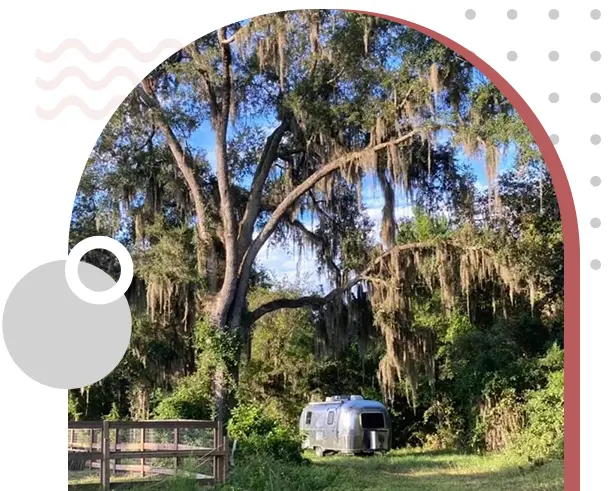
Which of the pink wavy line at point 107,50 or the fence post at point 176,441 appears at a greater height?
the pink wavy line at point 107,50

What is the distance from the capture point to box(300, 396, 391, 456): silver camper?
6566 millimetres

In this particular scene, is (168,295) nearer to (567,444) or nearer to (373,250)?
(373,250)

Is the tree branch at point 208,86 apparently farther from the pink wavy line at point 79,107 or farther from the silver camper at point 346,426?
the pink wavy line at point 79,107

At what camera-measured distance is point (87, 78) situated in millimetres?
3479

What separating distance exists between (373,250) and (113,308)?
3873 mm

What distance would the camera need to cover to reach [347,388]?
7.10 m

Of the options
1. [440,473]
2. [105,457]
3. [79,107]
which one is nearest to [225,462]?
[105,457]

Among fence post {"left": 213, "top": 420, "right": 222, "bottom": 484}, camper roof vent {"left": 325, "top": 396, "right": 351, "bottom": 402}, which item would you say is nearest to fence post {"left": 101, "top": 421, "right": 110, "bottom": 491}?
fence post {"left": 213, "top": 420, "right": 222, "bottom": 484}

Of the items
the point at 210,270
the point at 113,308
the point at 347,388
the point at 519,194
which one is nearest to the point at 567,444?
the point at 113,308

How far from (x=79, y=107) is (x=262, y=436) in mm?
3646

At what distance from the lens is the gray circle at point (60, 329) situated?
3.33m

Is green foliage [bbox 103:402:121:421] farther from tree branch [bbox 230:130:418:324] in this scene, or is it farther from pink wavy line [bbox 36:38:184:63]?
pink wavy line [bbox 36:38:184:63]

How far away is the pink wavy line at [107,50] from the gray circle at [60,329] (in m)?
0.93

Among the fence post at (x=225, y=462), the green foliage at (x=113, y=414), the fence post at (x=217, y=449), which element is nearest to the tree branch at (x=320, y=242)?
the fence post at (x=217, y=449)
